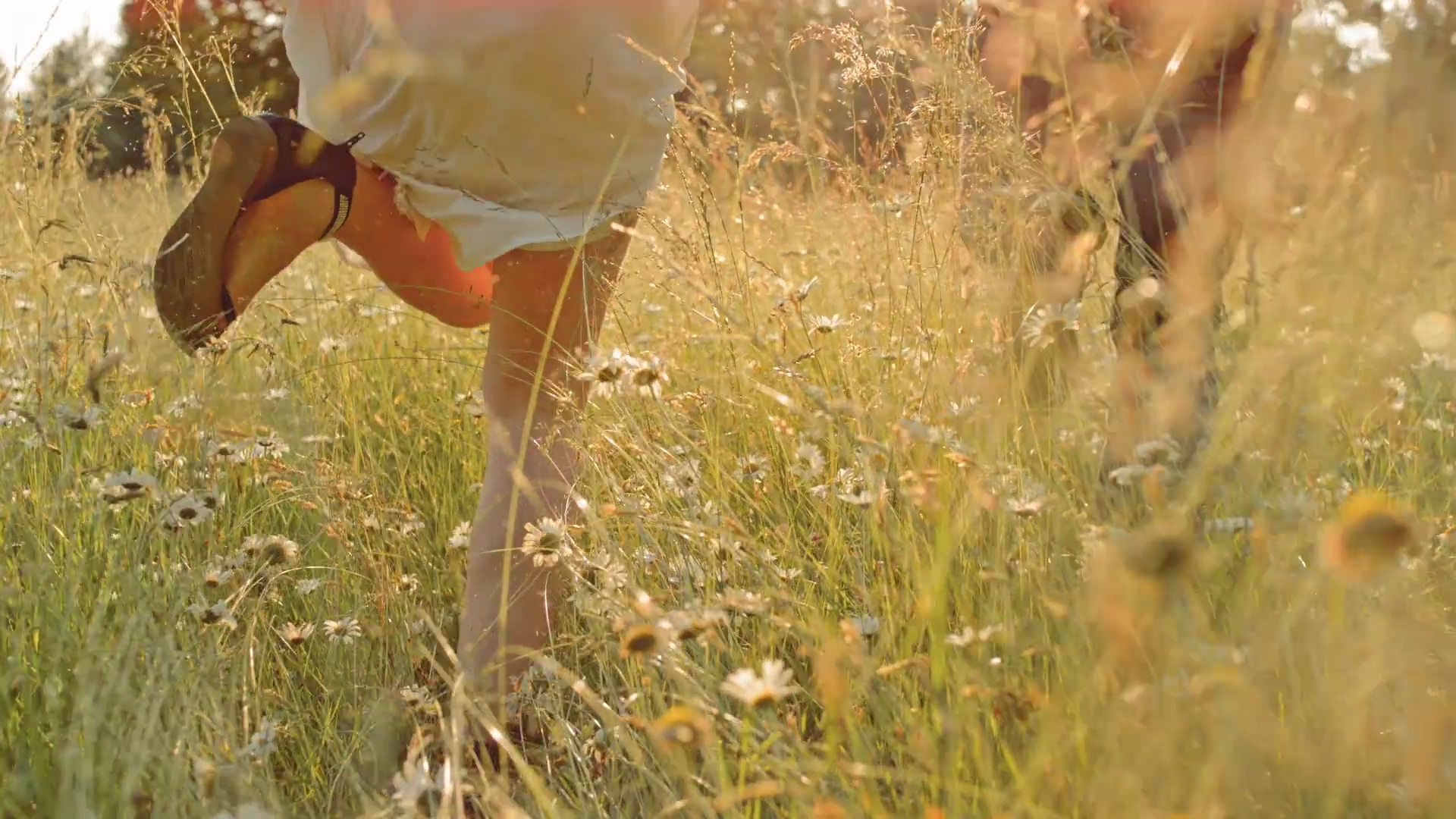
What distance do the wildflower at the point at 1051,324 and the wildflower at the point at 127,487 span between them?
1056 mm

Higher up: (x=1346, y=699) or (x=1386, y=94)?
(x=1386, y=94)

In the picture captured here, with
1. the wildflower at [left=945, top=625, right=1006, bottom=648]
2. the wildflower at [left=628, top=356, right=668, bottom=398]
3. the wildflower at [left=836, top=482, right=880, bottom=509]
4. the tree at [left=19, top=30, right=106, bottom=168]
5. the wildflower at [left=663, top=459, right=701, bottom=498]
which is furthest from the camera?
the tree at [left=19, top=30, right=106, bottom=168]

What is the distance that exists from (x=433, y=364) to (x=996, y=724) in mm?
1988

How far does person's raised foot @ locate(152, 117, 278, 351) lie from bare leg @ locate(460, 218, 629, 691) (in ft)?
1.29

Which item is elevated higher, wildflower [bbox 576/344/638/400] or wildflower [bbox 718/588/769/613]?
wildflower [bbox 576/344/638/400]

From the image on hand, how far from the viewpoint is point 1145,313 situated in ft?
5.20

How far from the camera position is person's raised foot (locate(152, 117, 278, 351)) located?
6.01 feet

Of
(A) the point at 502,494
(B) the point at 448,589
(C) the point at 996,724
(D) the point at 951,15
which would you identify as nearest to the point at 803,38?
(D) the point at 951,15

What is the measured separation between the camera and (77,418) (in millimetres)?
1591

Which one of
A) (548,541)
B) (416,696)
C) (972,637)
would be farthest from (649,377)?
(972,637)

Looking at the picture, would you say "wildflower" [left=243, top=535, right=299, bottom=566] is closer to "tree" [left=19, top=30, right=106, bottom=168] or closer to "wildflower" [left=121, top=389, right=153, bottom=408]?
"wildflower" [left=121, top=389, right=153, bottom=408]

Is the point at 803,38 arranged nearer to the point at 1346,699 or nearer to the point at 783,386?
the point at 783,386

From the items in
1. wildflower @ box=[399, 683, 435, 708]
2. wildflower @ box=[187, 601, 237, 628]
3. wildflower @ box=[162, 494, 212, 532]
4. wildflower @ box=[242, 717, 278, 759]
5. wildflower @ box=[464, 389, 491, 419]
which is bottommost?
wildflower @ box=[399, 683, 435, 708]

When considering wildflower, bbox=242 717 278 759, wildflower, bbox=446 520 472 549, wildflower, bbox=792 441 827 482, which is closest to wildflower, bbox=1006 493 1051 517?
wildflower, bbox=792 441 827 482
